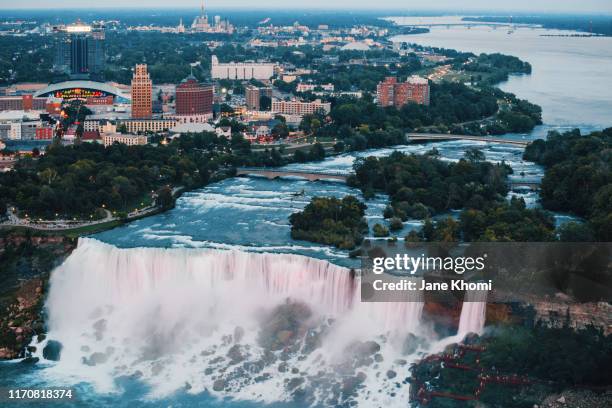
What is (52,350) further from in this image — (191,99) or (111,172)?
(191,99)

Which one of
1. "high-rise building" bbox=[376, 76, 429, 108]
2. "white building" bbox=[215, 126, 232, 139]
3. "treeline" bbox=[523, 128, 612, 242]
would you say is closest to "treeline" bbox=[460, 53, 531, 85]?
"high-rise building" bbox=[376, 76, 429, 108]

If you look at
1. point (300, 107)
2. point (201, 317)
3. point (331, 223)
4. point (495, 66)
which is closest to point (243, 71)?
point (495, 66)

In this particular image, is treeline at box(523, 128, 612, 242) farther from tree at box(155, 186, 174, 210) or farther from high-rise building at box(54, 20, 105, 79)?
high-rise building at box(54, 20, 105, 79)

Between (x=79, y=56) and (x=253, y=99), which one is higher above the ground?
(x=79, y=56)

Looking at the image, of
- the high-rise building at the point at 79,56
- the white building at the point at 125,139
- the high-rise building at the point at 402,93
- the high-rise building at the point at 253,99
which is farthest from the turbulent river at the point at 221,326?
the high-rise building at the point at 79,56

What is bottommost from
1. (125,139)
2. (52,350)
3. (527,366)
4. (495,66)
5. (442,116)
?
(52,350)

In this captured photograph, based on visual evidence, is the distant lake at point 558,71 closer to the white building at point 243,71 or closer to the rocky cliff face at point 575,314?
the white building at point 243,71
